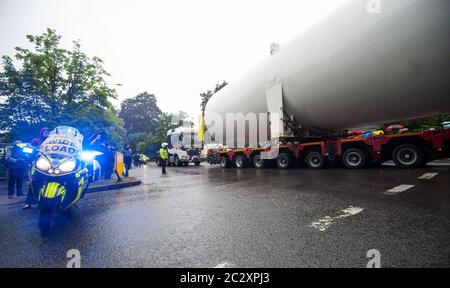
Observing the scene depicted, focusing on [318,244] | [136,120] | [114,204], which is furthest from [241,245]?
[136,120]

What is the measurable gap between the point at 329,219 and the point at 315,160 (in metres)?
7.58

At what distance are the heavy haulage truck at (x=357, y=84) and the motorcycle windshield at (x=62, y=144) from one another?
6476 mm

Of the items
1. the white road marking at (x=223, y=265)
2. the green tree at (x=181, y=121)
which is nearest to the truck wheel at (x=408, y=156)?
the white road marking at (x=223, y=265)

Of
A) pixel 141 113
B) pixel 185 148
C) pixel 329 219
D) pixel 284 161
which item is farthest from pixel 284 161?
pixel 141 113

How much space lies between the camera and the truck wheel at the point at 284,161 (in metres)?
11.1

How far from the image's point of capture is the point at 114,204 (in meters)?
4.88

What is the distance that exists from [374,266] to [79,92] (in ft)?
65.6

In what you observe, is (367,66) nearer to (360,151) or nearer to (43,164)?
(360,151)

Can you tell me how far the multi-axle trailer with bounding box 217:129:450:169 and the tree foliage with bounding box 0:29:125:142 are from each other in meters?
11.6

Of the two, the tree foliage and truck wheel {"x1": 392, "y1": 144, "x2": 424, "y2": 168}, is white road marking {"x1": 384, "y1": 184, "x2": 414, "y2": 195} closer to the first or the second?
truck wheel {"x1": 392, "y1": 144, "x2": 424, "y2": 168}

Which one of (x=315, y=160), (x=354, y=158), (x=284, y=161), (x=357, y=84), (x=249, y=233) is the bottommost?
(x=249, y=233)

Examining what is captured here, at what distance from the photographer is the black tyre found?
11.1m

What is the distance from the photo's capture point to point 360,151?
905cm
